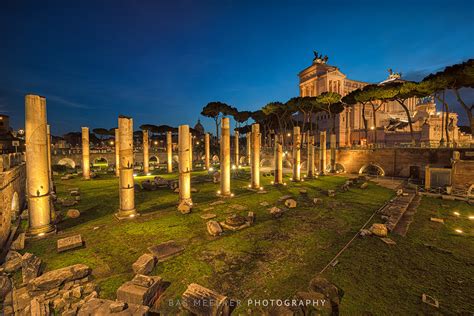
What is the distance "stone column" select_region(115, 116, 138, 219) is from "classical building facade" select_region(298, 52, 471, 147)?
4043 cm

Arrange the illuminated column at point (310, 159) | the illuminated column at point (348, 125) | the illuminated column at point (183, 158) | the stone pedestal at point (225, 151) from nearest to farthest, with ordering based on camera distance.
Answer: the illuminated column at point (183, 158)
the stone pedestal at point (225, 151)
the illuminated column at point (310, 159)
the illuminated column at point (348, 125)

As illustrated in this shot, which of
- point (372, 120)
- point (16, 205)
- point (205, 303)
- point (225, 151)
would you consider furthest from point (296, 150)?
point (372, 120)

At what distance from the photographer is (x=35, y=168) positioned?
9.72 meters

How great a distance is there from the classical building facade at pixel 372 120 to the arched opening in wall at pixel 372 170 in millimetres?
9264

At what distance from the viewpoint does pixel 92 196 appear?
17438 mm

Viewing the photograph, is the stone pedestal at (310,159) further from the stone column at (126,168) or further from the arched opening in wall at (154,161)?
the arched opening in wall at (154,161)

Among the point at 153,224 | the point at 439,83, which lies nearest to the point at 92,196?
the point at 153,224

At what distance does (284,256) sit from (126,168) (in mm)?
9667

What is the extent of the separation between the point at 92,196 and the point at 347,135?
58.2m

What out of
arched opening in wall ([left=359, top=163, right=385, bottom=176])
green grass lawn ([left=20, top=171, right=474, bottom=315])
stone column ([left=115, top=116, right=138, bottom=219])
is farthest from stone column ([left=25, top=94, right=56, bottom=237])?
arched opening in wall ([left=359, top=163, right=385, bottom=176])

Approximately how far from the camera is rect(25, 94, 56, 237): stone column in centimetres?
964

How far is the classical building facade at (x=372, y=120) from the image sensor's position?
43125 millimetres

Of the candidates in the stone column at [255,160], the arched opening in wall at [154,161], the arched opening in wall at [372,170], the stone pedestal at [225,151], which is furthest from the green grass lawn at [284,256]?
the arched opening in wall at [154,161]

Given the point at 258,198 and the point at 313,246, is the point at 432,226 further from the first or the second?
the point at 258,198
